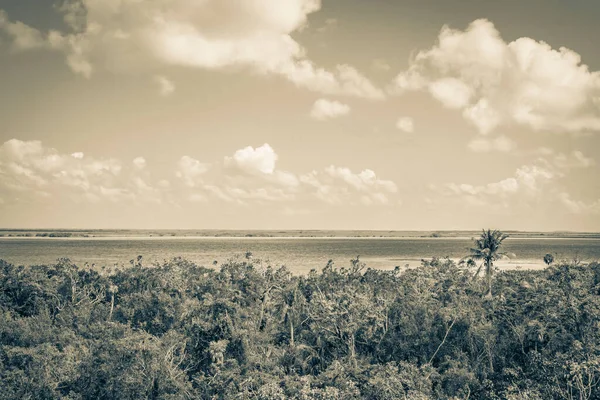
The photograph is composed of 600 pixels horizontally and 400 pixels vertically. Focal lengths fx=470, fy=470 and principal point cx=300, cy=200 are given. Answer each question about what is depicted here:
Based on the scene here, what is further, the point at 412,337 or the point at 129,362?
the point at 412,337

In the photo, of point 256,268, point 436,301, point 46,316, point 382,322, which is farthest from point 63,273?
point 436,301

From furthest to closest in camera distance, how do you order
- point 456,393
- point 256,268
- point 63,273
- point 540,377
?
point 63,273
point 256,268
point 456,393
point 540,377

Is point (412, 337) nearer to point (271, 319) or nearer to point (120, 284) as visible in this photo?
point (271, 319)

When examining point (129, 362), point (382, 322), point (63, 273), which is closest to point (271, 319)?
point (382, 322)

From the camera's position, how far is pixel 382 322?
36938mm

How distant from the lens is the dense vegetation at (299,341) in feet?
88.3

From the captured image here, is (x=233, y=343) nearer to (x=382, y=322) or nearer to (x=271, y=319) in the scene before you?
(x=271, y=319)

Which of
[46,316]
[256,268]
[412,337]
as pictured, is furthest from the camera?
[256,268]

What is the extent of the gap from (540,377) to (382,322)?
12.9 meters

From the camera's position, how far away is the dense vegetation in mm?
26906

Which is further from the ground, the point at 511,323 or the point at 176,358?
the point at 511,323

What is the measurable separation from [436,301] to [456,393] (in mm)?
12579

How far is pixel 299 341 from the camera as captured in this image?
38.7 m

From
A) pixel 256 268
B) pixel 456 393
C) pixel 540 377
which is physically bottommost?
pixel 456 393
